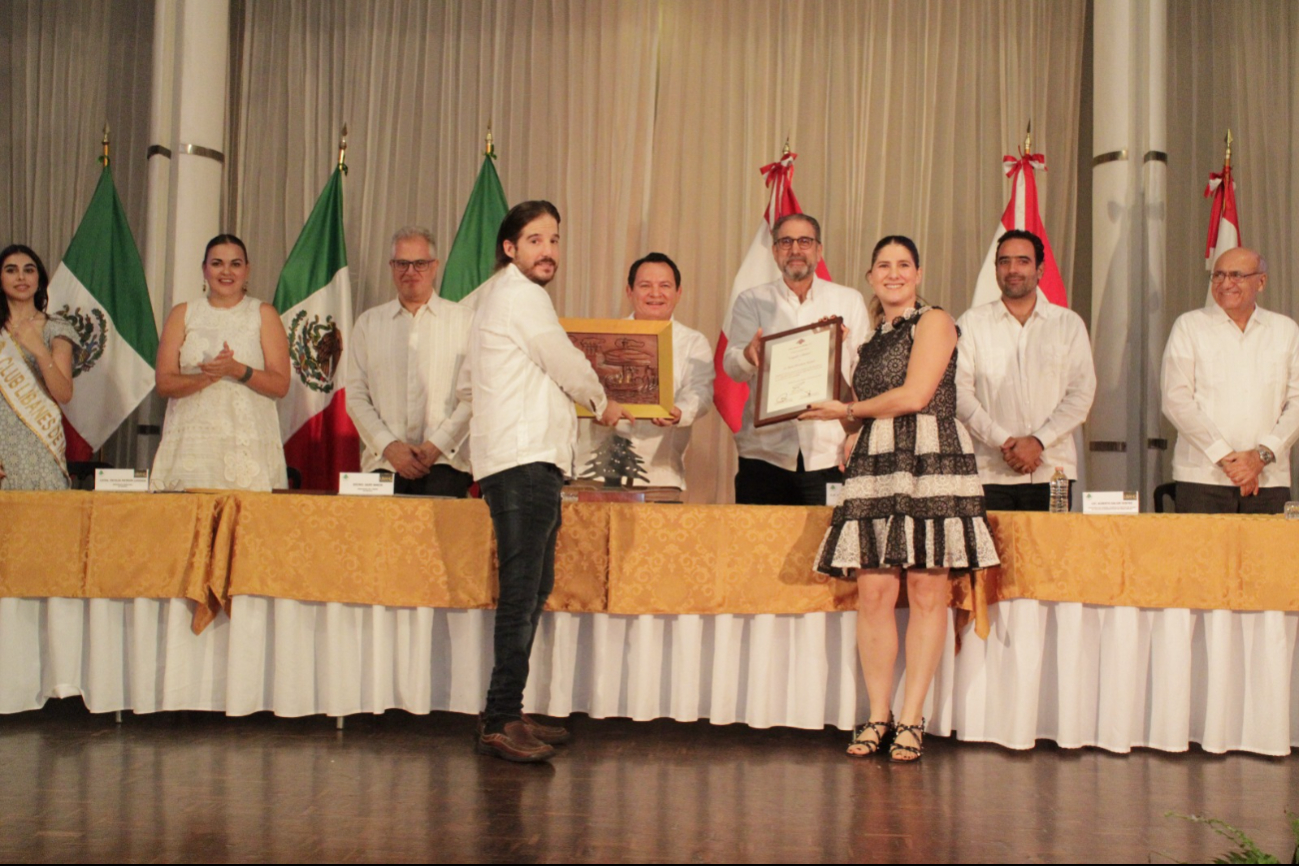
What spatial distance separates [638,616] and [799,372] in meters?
0.95

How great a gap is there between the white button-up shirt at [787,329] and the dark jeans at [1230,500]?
1.41 meters

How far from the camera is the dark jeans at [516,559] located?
310 cm

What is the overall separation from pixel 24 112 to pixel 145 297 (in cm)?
164

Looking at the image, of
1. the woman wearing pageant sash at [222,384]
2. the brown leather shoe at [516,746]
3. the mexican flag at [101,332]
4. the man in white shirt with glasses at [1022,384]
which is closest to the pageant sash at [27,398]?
the woman wearing pageant sash at [222,384]

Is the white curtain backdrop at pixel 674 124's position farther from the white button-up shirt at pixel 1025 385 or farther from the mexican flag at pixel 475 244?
the white button-up shirt at pixel 1025 385

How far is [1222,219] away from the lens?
205 inches

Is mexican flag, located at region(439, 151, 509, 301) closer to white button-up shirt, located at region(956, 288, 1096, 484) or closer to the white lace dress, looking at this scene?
the white lace dress

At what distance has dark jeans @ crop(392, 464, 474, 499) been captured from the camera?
431 cm

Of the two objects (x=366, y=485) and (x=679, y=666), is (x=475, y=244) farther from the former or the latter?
(x=679, y=666)

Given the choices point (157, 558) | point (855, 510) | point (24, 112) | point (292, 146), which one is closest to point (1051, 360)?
point (855, 510)

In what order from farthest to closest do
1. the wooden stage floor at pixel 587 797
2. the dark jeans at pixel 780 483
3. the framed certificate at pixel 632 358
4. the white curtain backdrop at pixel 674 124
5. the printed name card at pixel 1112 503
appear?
the white curtain backdrop at pixel 674 124 → the dark jeans at pixel 780 483 → the framed certificate at pixel 632 358 → the printed name card at pixel 1112 503 → the wooden stage floor at pixel 587 797

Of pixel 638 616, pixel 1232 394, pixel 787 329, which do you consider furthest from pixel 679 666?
pixel 1232 394

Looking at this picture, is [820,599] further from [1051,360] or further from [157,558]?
[157,558]

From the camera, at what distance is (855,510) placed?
3307 millimetres
